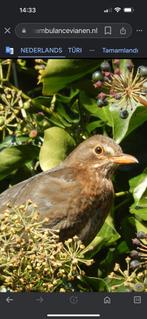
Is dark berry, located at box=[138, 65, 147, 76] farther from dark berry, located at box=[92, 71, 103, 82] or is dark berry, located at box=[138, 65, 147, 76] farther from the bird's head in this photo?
the bird's head

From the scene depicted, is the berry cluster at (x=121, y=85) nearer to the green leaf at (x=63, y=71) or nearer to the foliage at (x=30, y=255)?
the green leaf at (x=63, y=71)

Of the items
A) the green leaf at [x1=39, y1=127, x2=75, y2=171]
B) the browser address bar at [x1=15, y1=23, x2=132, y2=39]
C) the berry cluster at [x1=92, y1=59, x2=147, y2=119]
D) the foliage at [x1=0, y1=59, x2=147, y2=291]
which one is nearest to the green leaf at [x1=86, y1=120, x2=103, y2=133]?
the foliage at [x1=0, y1=59, x2=147, y2=291]

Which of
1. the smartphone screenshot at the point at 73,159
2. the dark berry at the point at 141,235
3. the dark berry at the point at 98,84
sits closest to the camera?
the smartphone screenshot at the point at 73,159

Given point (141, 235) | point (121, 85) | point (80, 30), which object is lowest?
point (141, 235)

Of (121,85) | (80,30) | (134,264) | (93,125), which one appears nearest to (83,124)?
(93,125)

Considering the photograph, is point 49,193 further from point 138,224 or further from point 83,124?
point 138,224

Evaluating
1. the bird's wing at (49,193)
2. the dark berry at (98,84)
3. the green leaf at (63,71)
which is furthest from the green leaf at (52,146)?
the dark berry at (98,84)
